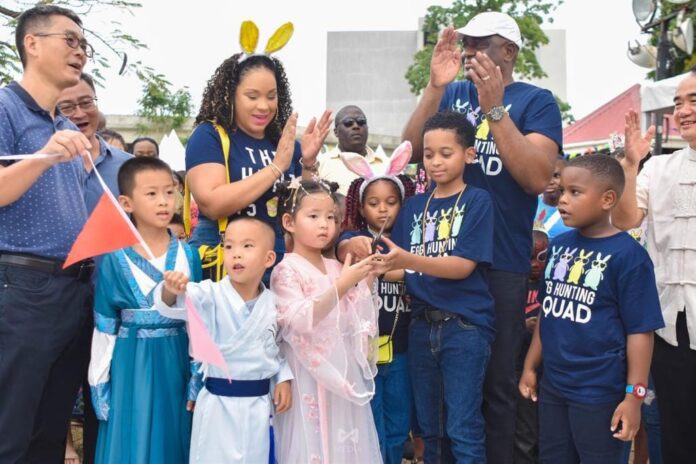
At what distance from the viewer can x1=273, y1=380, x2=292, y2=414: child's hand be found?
330 centimetres

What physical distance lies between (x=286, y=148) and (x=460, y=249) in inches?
36.4

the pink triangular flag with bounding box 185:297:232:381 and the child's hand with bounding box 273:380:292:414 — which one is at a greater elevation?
the pink triangular flag with bounding box 185:297:232:381

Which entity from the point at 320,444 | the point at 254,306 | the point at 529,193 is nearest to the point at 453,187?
the point at 529,193

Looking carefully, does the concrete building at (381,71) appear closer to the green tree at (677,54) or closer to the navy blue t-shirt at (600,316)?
the green tree at (677,54)

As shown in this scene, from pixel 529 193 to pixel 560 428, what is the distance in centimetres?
112

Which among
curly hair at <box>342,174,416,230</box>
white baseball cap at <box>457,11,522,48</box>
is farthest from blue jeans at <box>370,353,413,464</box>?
white baseball cap at <box>457,11,522,48</box>

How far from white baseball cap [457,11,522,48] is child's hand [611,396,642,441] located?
6.09 feet

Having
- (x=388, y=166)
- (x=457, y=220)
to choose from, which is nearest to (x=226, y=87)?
(x=388, y=166)

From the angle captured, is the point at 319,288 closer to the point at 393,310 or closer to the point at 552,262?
the point at 393,310

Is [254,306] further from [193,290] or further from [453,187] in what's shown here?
[453,187]

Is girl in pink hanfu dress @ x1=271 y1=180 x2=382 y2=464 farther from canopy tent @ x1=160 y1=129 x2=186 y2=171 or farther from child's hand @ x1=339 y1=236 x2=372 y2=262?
canopy tent @ x1=160 y1=129 x2=186 y2=171

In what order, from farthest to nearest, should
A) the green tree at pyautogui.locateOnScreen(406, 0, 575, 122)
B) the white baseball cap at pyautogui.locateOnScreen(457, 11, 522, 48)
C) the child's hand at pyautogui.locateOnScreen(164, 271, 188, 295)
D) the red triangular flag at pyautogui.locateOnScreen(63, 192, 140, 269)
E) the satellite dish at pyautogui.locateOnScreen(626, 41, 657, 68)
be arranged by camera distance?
the green tree at pyautogui.locateOnScreen(406, 0, 575, 122)
the satellite dish at pyautogui.locateOnScreen(626, 41, 657, 68)
the white baseball cap at pyautogui.locateOnScreen(457, 11, 522, 48)
the child's hand at pyautogui.locateOnScreen(164, 271, 188, 295)
the red triangular flag at pyautogui.locateOnScreen(63, 192, 140, 269)

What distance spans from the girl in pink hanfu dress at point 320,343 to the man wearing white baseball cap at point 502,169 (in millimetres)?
342

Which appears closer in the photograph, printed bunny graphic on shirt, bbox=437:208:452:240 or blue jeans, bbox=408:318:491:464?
blue jeans, bbox=408:318:491:464
